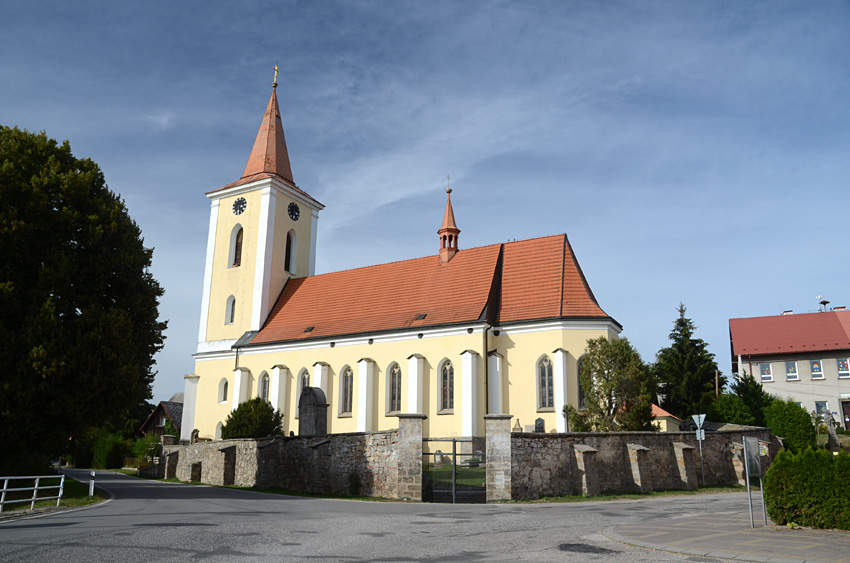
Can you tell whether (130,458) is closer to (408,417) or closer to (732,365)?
(408,417)

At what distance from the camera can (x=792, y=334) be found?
4478cm

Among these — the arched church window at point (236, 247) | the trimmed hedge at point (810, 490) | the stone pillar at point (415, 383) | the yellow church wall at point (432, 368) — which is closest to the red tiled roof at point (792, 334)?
the yellow church wall at point (432, 368)

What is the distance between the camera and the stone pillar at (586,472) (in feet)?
59.9

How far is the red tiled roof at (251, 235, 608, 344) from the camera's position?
31.1 meters

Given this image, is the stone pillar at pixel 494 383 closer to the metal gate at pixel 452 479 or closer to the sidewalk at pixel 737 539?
the metal gate at pixel 452 479

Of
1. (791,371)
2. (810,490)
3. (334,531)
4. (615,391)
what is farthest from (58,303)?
(791,371)

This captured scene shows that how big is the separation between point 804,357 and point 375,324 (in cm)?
2996

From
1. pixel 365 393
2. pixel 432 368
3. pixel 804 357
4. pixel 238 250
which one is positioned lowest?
pixel 365 393

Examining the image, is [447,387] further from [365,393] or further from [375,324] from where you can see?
[375,324]

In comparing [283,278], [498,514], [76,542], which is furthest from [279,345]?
[76,542]

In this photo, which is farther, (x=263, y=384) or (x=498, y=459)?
(x=263, y=384)

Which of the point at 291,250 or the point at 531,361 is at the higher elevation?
the point at 291,250

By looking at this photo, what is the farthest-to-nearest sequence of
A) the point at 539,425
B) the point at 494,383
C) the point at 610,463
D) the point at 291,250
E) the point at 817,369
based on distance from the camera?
the point at 817,369, the point at 291,250, the point at 494,383, the point at 539,425, the point at 610,463

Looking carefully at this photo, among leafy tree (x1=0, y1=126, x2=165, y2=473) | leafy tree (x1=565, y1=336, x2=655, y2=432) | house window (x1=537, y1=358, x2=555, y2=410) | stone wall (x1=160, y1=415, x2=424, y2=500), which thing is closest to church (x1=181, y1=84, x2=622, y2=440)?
house window (x1=537, y1=358, x2=555, y2=410)
